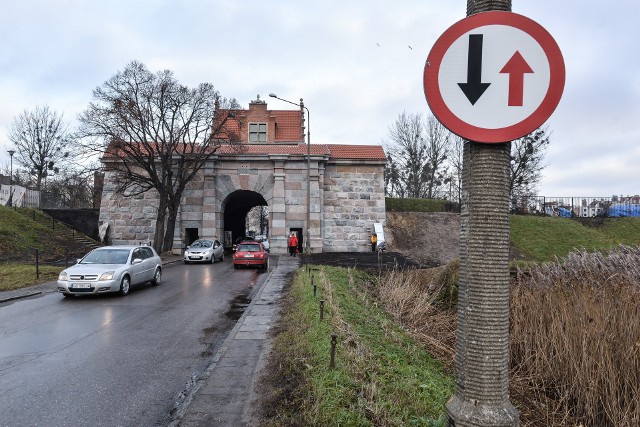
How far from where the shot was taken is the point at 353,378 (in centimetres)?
491

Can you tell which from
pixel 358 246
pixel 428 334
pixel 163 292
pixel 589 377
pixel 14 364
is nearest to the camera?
pixel 589 377

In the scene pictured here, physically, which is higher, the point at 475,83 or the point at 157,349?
the point at 475,83

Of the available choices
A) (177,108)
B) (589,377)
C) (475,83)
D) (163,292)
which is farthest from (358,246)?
(475,83)

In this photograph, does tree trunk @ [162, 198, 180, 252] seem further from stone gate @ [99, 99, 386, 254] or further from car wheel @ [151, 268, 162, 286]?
car wheel @ [151, 268, 162, 286]

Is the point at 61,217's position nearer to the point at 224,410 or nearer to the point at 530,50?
the point at 224,410

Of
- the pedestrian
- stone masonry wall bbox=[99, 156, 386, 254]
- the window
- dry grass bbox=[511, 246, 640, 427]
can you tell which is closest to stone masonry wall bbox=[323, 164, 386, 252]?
stone masonry wall bbox=[99, 156, 386, 254]

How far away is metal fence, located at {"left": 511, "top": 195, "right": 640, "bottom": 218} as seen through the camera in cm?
3778

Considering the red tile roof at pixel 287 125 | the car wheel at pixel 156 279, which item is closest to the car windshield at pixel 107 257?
the car wheel at pixel 156 279

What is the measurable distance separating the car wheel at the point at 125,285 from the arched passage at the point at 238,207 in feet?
62.6

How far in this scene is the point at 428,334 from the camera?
8000 millimetres

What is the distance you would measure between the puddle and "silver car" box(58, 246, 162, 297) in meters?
3.55

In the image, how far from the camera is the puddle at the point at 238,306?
34.8 feet

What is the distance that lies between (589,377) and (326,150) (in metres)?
29.0

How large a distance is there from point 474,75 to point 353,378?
379 centimetres
